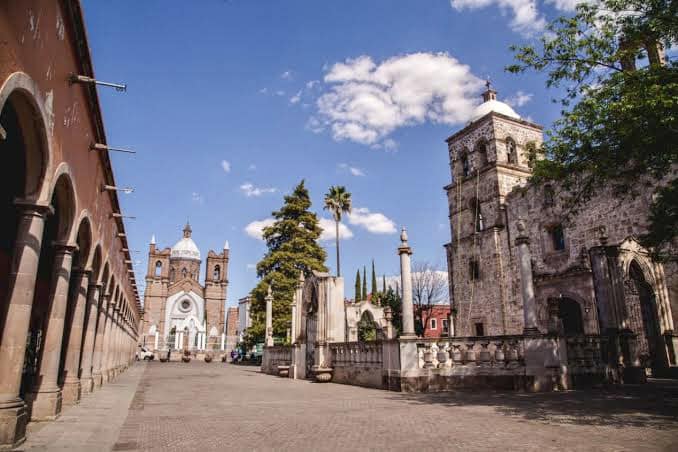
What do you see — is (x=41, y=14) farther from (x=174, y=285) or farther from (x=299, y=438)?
(x=174, y=285)

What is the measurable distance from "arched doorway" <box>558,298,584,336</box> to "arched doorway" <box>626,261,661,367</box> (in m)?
3.60

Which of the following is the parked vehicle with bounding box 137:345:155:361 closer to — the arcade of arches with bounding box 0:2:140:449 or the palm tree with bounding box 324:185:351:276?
the palm tree with bounding box 324:185:351:276

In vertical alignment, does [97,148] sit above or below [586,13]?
below

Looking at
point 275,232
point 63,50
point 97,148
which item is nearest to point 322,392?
point 97,148

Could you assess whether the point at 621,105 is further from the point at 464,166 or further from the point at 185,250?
the point at 185,250

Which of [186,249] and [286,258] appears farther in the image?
[186,249]

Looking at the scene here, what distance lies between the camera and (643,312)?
17.7m

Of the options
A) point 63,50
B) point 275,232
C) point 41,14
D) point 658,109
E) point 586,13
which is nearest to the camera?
point 41,14

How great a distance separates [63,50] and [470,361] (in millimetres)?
11591

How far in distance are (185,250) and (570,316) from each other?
6786 cm

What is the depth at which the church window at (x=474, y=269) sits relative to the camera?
94.8ft

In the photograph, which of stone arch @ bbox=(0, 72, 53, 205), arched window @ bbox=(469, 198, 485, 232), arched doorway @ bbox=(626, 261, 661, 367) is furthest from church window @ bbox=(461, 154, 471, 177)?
stone arch @ bbox=(0, 72, 53, 205)

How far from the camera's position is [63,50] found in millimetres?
7336

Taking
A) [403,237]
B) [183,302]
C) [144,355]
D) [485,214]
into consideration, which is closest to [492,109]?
[485,214]
